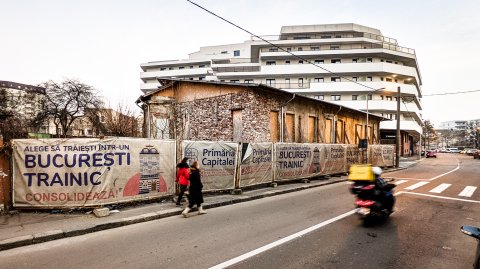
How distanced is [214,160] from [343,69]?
48.4 meters

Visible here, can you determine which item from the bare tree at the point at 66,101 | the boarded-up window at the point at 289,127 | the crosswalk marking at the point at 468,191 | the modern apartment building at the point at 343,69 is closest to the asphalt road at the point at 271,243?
the crosswalk marking at the point at 468,191

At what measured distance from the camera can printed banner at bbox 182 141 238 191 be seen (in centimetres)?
1084

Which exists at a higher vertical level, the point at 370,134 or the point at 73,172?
the point at 370,134

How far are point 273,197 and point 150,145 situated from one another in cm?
516

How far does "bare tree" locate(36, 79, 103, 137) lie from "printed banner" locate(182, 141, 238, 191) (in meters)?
34.0

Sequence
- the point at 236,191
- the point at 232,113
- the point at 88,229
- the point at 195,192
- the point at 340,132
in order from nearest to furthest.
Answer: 1. the point at 88,229
2. the point at 195,192
3. the point at 236,191
4. the point at 232,113
5. the point at 340,132

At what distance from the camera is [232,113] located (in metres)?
18.4

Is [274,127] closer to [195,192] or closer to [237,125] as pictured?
[237,125]

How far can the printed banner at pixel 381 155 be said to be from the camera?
79.8 ft

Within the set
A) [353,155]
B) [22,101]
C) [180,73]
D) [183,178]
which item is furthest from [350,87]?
[22,101]

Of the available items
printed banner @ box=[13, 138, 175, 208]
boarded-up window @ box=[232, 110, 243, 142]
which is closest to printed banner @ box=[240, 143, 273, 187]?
boarded-up window @ box=[232, 110, 243, 142]

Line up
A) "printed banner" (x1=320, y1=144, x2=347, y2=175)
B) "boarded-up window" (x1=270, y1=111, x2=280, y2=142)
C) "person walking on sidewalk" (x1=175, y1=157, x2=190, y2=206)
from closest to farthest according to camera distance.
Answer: "person walking on sidewalk" (x1=175, y1=157, x2=190, y2=206)
"printed banner" (x1=320, y1=144, x2=347, y2=175)
"boarded-up window" (x1=270, y1=111, x2=280, y2=142)

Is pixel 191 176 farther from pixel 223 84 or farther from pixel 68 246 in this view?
pixel 223 84

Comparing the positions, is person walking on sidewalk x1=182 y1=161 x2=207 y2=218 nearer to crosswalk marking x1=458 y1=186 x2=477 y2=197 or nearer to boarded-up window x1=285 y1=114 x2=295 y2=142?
crosswalk marking x1=458 y1=186 x2=477 y2=197
